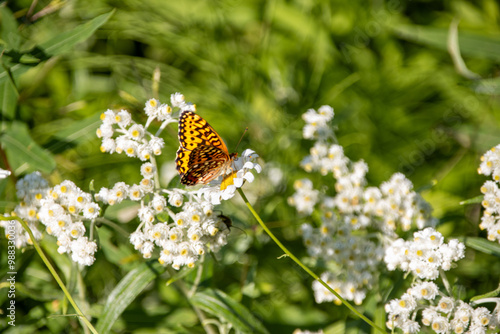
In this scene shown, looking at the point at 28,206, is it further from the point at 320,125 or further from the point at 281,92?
the point at 281,92

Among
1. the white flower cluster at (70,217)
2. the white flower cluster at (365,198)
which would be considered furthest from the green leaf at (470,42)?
the white flower cluster at (70,217)

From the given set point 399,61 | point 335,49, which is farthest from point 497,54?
point 335,49

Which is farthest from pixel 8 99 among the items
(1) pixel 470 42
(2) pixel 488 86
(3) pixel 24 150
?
(1) pixel 470 42

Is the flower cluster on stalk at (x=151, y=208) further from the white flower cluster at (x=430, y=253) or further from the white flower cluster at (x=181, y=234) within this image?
the white flower cluster at (x=430, y=253)

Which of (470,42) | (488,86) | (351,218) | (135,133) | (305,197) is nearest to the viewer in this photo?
(135,133)

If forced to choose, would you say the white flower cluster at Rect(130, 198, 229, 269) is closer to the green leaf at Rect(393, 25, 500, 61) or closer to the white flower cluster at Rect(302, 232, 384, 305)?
the white flower cluster at Rect(302, 232, 384, 305)

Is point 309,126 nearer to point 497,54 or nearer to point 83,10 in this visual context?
point 497,54
